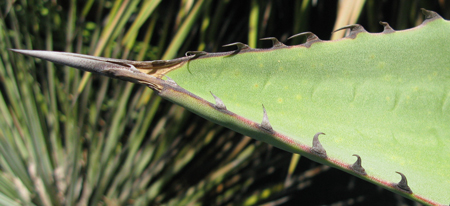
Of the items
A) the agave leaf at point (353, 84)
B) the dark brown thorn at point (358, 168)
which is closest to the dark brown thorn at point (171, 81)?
the agave leaf at point (353, 84)

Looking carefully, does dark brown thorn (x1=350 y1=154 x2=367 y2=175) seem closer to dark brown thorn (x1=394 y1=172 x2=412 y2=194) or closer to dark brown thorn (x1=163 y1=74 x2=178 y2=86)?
dark brown thorn (x1=394 y1=172 x2=412 y2=194)

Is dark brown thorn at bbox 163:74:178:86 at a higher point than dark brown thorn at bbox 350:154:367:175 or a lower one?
higher

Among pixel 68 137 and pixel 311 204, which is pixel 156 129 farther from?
pixel 311 204

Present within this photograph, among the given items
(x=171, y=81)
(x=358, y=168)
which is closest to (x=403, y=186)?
(x=358, y=168)

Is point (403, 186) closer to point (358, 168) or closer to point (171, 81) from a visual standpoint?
point (358, 168)

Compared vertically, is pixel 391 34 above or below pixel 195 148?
above

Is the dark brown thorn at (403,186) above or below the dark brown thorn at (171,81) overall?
below

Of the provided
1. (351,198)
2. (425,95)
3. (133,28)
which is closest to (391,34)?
(425,95)

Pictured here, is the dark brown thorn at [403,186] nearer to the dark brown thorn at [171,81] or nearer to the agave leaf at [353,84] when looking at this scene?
the agave leaf at [353,84]

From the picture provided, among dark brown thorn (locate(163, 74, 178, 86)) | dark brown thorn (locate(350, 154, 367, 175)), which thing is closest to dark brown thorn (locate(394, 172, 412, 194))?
dark brown thorn (locate(350, 154, 367, 175))

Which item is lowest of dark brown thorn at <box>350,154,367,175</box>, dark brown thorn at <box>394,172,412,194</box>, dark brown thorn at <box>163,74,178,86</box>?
dark brown thorn at <box>394,172,412,194</box>

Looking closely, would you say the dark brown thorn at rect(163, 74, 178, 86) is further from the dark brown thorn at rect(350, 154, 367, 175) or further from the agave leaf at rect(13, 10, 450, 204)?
the dark brown thorn at rect(350, 154, 367, 175)
